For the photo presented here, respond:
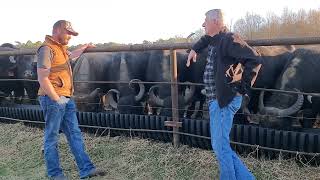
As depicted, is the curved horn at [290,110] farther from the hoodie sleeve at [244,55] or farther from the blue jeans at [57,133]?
the blue jeans at [57,133]

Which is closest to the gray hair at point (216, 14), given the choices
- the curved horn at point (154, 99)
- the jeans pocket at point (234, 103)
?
the jeans pocket at point (234, 103)

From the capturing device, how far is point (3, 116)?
1091cm

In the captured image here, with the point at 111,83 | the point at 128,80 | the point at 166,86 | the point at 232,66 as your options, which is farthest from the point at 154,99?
the point at 232,66

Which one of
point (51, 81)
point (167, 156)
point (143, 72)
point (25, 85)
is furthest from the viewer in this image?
point (25, 85)

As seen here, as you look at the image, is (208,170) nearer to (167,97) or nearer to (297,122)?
(297,122)

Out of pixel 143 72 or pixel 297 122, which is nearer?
pixel 297 122

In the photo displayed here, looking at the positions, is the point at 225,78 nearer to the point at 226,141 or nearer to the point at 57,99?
the point at 226,141

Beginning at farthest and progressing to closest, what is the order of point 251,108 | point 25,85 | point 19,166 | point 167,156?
point 25,85 → point 251,108 → point 19,166 → point 167,156

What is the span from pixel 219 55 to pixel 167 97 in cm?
386

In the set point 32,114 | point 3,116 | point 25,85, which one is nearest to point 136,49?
point 32,114

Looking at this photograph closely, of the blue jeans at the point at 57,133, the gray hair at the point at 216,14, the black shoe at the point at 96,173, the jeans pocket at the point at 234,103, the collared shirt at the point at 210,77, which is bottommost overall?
the black shoe at the point at 96,173

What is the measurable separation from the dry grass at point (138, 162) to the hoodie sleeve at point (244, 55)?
5.46 feet

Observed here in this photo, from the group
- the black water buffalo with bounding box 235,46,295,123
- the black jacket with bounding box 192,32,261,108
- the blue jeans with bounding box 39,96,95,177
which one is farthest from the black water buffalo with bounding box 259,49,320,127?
the blue jeans with bounding box 39,96,95,177

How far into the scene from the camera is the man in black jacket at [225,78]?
5082 mm
